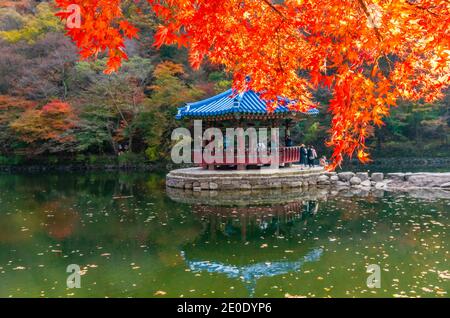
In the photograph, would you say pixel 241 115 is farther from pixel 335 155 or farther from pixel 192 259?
pixel 335 155

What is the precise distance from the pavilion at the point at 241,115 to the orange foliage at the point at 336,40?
874cm

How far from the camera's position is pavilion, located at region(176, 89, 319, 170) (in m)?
15.4

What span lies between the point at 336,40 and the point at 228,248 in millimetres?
4359

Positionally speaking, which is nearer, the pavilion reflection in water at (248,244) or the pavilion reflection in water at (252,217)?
the pavilion reflection in water at (248,244)

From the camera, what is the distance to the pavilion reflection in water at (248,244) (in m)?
6.31

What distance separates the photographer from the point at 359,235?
26.9 feet

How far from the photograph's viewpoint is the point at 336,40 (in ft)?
16.0

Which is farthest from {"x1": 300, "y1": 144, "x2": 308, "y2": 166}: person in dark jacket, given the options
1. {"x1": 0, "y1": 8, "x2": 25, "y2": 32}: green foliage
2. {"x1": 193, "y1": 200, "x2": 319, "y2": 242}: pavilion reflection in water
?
{"x1": 0, "y1": 8, "x2": 25, "y2": 32}: green foliage

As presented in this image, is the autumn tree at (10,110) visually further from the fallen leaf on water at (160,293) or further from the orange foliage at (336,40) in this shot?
the fallen leaf on water at (160,293)

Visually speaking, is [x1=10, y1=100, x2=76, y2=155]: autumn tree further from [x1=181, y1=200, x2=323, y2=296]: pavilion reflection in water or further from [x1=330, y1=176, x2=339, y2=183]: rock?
[x1=181, y1=200, x2=323, y2=296]: pavilion reflection in water

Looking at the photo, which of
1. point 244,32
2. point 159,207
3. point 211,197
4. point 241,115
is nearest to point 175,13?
point 244,32

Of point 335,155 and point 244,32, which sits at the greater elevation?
point 244,32

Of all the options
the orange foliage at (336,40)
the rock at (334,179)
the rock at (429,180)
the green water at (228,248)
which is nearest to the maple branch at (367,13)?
the orange foliage at (336,40)

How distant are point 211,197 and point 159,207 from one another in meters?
2.22
